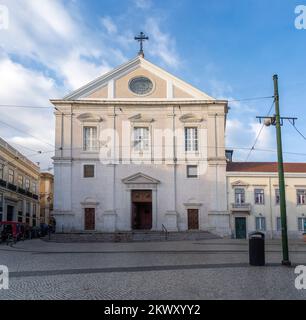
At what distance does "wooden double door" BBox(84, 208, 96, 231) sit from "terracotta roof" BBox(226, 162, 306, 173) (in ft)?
41.3

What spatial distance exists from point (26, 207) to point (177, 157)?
22.1 meters

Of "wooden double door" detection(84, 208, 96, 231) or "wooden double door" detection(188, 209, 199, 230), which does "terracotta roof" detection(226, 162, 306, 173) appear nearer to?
"wooden double door" detection(188, 209, 199, 230)

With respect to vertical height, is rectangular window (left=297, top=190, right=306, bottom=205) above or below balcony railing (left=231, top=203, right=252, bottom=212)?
above

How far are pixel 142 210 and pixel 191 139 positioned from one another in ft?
25.4

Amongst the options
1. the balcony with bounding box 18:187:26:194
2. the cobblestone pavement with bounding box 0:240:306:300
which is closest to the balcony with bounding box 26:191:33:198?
the balcony with bounding box 18:187:26:194

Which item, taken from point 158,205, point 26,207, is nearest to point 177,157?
point 158,205

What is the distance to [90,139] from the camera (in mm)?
39062

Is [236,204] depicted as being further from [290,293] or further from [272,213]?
[290,293]

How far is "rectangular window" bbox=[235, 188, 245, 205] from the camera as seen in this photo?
3809 cm

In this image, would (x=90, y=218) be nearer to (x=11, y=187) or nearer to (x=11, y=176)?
(x=11, y=187)

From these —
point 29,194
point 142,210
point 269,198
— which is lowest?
point 142,210

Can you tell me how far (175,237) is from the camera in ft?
108

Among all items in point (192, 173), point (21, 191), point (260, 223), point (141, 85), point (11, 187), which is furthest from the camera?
point (21, 191)

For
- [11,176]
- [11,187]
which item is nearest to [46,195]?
[11,176]
